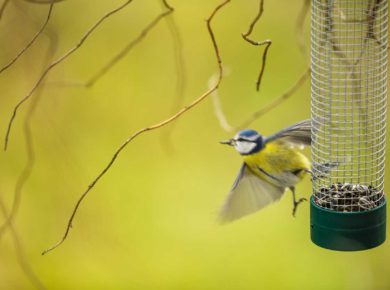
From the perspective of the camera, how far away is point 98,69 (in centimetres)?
336

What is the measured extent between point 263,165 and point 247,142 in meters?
0.09

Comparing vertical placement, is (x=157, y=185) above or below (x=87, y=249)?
above

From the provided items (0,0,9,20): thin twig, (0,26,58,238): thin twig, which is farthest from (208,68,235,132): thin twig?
(0,0,9,20): thin twig

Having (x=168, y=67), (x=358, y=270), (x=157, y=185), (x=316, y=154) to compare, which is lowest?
(x=358, y=270)

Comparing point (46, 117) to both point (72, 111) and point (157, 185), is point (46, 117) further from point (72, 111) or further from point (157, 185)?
point (157, 185)

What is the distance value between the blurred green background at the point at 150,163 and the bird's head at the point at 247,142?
0.72m

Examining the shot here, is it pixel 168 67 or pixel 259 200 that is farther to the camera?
pixel 168 67

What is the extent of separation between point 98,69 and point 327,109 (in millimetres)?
1031

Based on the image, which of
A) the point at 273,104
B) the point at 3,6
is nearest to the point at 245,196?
the point at 273,104

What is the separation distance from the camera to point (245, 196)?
2631mm

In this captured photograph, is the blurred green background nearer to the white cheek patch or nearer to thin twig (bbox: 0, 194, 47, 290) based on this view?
thin twig (bbox: 0, 194, 47, 290)

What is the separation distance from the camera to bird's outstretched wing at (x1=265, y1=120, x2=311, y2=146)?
258 centimetres

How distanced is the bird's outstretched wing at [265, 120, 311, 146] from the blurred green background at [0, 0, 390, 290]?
67cm

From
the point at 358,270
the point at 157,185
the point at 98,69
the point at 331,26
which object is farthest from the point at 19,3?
the point at 358,270
